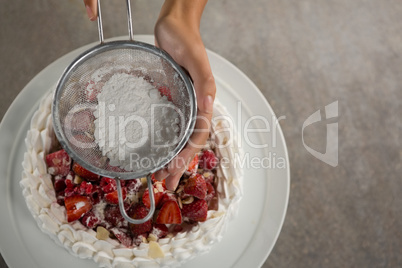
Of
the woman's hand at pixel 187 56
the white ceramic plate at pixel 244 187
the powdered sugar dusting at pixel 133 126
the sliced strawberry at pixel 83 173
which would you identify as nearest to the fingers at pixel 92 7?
the woman's hand at pixel 187 56

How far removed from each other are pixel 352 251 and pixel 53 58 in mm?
1454

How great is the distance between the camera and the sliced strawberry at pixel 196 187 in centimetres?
104

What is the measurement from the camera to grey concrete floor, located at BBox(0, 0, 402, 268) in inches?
62.9

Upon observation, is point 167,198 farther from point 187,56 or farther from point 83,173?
point 187,56

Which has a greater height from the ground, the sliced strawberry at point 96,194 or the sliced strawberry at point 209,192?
the sliced strawberry at point 96,194

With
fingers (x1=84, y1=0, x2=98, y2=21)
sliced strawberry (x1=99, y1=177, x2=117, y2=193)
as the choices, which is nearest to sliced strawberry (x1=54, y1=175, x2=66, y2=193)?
sliced strawberry (x1=99, y1=177, x2=117, y2=193)

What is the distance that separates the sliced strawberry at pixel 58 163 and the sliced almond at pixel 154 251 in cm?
31

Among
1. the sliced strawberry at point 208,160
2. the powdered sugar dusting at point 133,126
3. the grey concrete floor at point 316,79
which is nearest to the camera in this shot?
the powdered sugar dusting at point 133,126

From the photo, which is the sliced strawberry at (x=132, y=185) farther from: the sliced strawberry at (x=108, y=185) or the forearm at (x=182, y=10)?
the forearm at (x=182, y=10)

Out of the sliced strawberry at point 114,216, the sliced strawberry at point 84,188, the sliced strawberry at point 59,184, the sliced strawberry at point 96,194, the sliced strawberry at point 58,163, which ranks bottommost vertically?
the sliced strawberry at point 114,216

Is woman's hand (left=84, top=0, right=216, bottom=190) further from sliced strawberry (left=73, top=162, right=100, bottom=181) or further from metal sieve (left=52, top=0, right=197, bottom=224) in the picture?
sliced strawberry (left=73, top=162, right=100, bottom=181)

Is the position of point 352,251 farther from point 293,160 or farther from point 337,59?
point 337,59

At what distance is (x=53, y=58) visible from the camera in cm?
162

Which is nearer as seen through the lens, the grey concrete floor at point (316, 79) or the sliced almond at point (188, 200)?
the sliced almond at point (188, 200)
